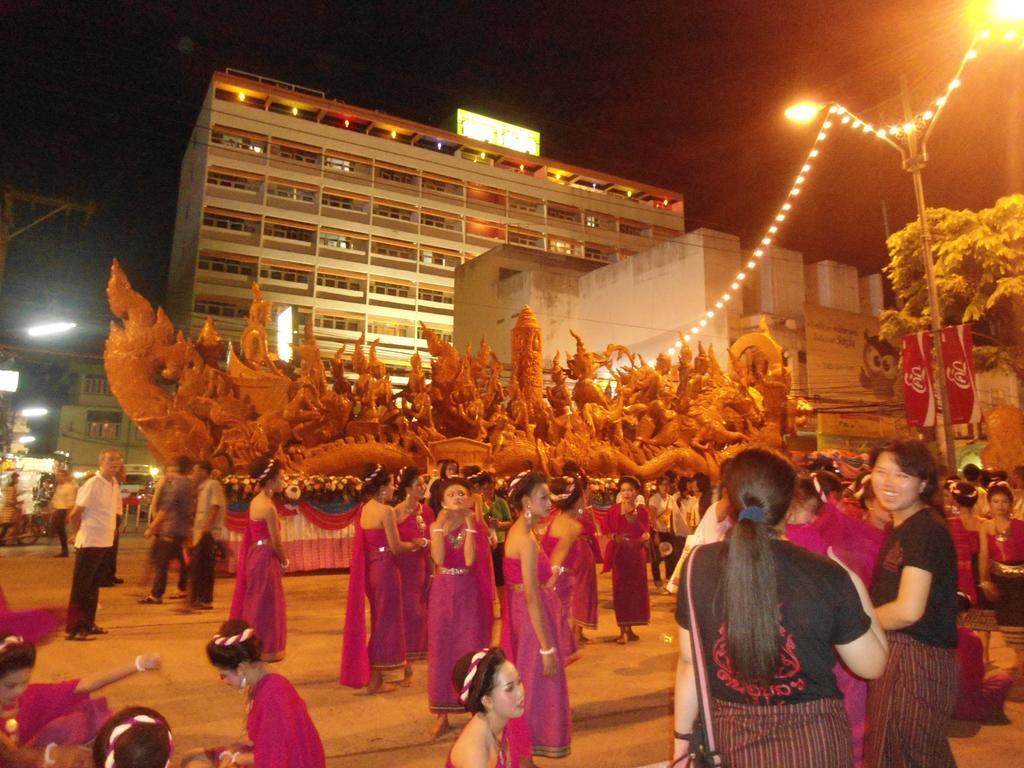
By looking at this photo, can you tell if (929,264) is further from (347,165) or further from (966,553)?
(347,165)

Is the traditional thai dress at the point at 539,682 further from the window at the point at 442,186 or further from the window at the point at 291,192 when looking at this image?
the window at the point at 442,186

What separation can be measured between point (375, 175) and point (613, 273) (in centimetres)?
1754

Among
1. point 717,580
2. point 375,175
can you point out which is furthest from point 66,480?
point 375,175

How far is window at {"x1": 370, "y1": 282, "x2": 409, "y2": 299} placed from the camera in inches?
1657

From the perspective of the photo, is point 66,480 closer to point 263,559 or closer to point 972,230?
point 263,559

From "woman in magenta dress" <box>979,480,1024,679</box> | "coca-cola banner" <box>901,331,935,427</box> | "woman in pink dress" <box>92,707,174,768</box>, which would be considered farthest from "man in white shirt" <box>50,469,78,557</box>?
"coca-cola banner" <box>901,331,935,427</box>

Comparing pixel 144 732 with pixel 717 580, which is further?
pixel 144 732

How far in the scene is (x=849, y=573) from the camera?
1.97 metres

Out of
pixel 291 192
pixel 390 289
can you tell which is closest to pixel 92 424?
pixel 291 192

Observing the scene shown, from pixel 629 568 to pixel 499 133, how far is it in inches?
1717

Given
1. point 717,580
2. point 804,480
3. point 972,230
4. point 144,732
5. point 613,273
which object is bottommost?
point 144,732

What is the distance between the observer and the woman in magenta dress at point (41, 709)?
8.55 ft

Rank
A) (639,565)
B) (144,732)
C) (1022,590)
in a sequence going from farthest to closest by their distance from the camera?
(639,565), (1022,590), (144,732)

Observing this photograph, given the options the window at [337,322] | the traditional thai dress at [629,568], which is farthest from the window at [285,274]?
the traditional thai dress at [629,568]
